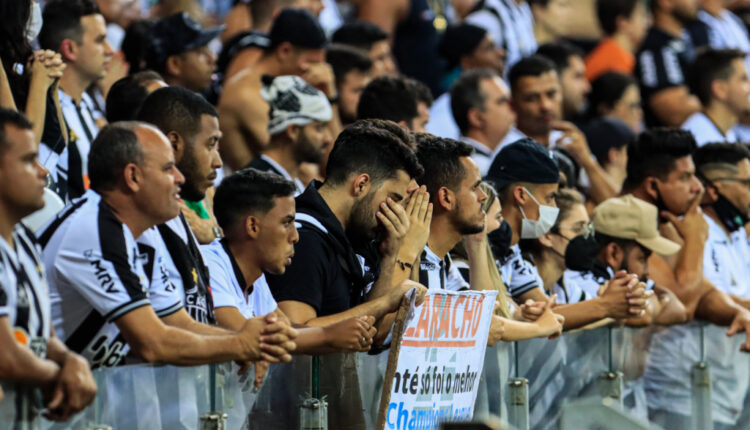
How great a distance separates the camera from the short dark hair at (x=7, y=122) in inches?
169

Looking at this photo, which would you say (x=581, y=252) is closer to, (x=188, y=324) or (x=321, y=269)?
(x=321, y=269)

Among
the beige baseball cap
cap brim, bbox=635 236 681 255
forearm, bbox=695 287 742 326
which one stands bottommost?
forearm, bbox=695 287 742 326

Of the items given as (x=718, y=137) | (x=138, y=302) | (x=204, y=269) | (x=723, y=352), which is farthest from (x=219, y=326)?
(x=718, y=137)

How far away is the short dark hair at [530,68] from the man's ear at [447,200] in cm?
410

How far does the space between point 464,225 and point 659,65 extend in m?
6.72

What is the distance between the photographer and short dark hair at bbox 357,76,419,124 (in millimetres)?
8367

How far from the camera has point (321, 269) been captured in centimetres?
580

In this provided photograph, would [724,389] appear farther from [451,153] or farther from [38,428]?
[38,428]

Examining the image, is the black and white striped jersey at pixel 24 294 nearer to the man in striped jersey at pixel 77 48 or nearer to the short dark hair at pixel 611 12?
the man in striped jersey at pixel 77 48

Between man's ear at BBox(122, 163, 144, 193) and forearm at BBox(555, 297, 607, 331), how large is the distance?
9.08ft

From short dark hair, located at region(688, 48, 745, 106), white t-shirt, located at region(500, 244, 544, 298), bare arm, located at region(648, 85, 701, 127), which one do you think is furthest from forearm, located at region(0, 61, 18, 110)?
bare arm, located at region(648, 85, 701, 127)

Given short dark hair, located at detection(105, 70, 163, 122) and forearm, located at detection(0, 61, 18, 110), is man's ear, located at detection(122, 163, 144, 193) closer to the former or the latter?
forearm, located at detection(0, 61, 18, 110)

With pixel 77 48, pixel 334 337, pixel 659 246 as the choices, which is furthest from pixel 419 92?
pixel 334 337

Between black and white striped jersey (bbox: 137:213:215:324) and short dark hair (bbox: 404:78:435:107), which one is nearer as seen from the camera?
black and white striped jersey (bbox: 137:213:215:324)
